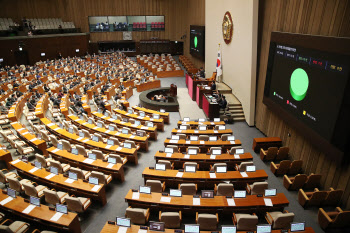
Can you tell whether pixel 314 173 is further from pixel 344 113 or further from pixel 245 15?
pixel 245 15

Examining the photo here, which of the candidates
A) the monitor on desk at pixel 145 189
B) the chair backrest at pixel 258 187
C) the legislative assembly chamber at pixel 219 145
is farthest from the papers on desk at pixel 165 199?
the chair backrest at pixel 258 187

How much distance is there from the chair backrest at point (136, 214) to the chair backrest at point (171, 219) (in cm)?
53

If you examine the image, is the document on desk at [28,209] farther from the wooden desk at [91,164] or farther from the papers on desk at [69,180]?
the wooden desk at [91,164]

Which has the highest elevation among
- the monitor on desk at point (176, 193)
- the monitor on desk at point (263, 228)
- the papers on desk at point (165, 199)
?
the monitor on desk at point (263, 228)

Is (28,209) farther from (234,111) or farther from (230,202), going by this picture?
(234,111)

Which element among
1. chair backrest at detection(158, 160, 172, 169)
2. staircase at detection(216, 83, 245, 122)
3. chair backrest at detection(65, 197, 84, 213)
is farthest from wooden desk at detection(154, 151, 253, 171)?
staircase at detection(216, 83, 245, 122)

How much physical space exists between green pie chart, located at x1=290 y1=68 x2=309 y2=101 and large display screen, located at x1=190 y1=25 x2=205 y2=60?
14219 mm

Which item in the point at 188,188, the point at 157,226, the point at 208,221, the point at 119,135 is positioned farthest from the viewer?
the point at 119,135

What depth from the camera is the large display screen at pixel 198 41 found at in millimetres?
22000

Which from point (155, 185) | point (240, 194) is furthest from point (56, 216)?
point (240, 194)

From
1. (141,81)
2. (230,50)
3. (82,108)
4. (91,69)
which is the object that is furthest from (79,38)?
(230,50)

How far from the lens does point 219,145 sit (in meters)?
9.52

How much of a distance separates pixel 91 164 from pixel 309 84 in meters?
7.57

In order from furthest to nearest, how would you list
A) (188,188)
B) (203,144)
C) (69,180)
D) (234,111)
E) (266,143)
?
(234,111) → (266,143) → (203,144) → (69,180) → (188,188)
